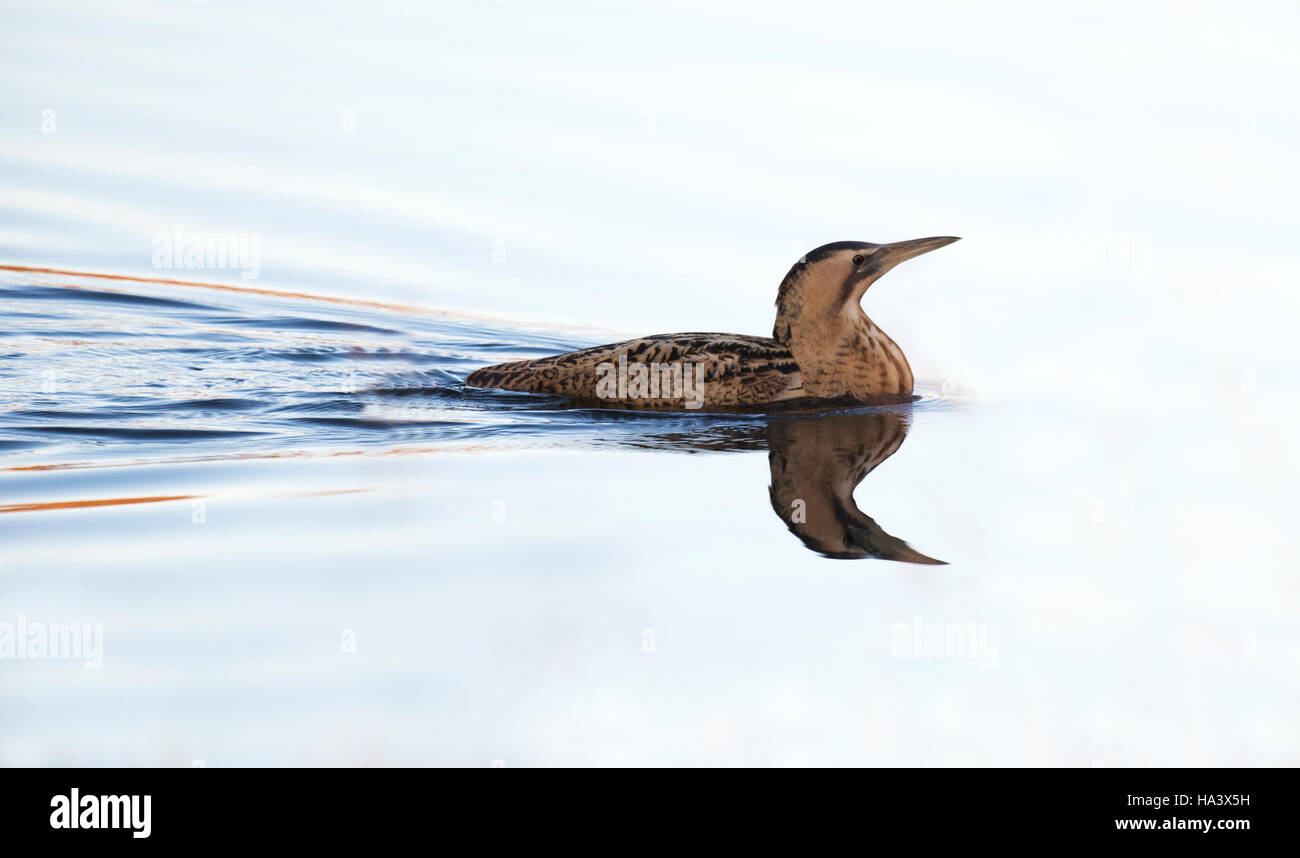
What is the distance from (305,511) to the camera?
620cm

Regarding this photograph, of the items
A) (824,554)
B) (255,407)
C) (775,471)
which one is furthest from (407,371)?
(824,554)

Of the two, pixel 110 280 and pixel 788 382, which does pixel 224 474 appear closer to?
pixel 788 382

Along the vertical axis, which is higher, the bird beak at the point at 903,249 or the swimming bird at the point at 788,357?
the bird beak at the point at 903,249

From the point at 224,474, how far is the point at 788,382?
3292 millimetres

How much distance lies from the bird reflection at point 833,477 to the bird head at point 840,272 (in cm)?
69

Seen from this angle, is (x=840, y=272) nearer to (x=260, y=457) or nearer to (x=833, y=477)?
(x=833, y=477)

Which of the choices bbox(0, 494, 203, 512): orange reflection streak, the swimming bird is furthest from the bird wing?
Result: bbox(0, 494, 203, 512): orange reflection streak

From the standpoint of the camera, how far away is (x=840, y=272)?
8367mm

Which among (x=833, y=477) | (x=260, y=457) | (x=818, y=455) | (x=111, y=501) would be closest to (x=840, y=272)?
(x=818, y=455)

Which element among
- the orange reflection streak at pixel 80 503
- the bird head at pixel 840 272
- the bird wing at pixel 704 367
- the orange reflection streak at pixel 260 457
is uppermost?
the bird head at pixel 840 272

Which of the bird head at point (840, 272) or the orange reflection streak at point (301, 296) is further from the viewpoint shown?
the orange reflection streak at point (301, 296)

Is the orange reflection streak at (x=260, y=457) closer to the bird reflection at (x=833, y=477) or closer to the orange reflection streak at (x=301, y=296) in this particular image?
the bird reflection at (x=833, y=477)

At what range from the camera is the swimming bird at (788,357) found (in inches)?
326

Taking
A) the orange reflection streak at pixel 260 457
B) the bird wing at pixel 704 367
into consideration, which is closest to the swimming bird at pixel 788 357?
the bird wing at pixel 704 367
